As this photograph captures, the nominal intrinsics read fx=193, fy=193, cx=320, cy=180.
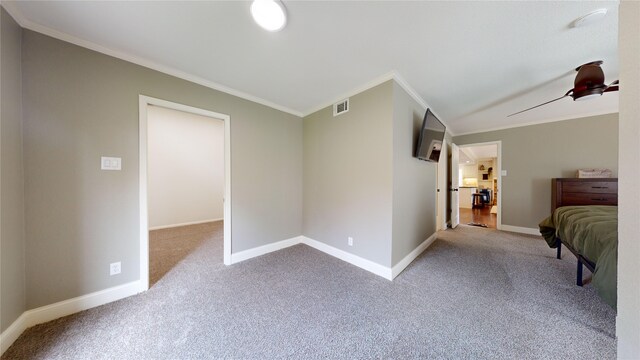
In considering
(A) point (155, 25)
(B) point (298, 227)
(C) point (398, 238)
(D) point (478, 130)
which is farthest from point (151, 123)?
(D) point (478, 130)

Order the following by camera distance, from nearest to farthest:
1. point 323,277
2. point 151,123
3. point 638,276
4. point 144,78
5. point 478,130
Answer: point 638,276 < point 144,78 < point 323,277 < point 151,123 < point 478,130

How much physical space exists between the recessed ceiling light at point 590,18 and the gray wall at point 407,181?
1287mm

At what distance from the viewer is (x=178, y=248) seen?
3035mm

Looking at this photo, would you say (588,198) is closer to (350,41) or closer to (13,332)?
(350,41)

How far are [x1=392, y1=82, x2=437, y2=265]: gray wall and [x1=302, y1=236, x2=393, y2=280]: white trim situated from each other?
0.16 meters

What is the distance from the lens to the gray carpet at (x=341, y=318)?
4.20 ft

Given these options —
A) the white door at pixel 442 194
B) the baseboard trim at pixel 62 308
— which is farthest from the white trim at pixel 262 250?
the white door at pixel 442 194

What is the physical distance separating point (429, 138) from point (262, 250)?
9.33ft

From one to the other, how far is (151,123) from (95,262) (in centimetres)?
345

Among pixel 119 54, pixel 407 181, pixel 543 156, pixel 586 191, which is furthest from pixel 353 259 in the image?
pixel 543 156

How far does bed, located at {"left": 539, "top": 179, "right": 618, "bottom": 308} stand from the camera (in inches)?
52.9

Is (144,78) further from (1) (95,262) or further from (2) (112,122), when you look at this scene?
(1) (95,262)

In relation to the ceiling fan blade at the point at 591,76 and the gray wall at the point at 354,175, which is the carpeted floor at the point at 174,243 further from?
the ceiling fan blade at the point at 591,76

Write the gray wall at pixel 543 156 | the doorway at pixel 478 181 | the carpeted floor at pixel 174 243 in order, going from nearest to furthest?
the carpeted floor at pixel 174 243 → the gray wall at pixel 543 156 → the doorway at pixel 478 181
